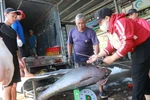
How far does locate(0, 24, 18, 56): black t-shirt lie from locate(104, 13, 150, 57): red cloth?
154 cm

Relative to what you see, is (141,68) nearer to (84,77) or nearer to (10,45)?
(84,77)

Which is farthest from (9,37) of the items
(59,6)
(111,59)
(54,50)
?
(59,6)

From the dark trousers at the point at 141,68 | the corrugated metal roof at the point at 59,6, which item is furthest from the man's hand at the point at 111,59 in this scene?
the corrugated metal roof at the point at 59,6

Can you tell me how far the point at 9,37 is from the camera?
8.02ft

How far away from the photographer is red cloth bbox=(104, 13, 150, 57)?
1632mm

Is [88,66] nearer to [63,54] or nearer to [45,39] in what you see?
[63,54]

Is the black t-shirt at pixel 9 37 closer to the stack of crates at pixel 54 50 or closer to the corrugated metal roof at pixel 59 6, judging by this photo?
the corrugated metal roof at pixel 59 6

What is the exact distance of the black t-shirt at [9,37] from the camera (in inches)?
92.8

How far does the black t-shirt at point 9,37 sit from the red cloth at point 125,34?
1538 mm

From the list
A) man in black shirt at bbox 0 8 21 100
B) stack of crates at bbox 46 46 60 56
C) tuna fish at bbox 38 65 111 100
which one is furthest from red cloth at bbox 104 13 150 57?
stack of crates at bbox 46 46 60 56

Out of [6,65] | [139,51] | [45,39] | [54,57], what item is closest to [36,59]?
[54,57]

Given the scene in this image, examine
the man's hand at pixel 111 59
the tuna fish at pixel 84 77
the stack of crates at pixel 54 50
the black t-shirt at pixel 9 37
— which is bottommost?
the tuna fish at pixel 84 77

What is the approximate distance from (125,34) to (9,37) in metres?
1.72

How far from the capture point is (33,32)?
21.9ft
